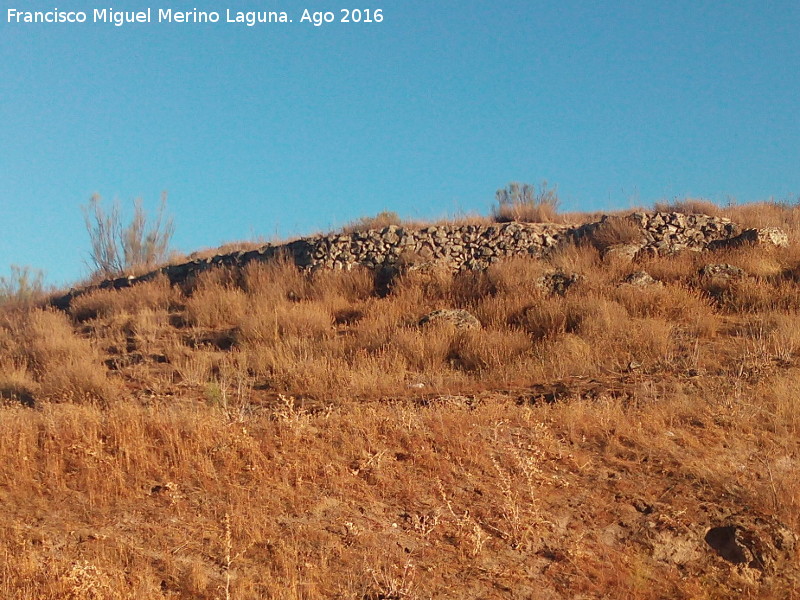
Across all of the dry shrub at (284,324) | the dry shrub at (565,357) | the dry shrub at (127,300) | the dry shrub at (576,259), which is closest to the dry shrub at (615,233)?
the dry shrub at (576,259)

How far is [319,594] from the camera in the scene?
414cm

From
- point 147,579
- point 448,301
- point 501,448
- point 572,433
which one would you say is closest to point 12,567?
point 147,579

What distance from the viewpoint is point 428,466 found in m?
5.75

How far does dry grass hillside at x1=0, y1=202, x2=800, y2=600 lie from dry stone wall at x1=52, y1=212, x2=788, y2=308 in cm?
447

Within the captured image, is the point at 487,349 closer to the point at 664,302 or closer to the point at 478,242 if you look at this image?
the point at 664,302

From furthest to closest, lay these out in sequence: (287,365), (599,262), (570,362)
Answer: (599,262) → (287,365) → (570,362)

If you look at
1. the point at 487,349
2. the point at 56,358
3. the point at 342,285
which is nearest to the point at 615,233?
the point at 342,285

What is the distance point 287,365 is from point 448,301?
4.75m

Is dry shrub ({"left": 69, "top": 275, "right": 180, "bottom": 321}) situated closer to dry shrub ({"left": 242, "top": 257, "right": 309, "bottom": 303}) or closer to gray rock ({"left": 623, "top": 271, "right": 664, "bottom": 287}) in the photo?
dry shrub ({"left": 242, "top": 257, "right": 309, "bottom": 303})

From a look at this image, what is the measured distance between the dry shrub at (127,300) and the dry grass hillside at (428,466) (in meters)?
4.90

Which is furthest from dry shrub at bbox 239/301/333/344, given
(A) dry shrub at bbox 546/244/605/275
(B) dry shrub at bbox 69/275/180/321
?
(A) dry shrub at bbox 546/244/605/275

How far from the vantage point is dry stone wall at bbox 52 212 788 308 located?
50.7ft

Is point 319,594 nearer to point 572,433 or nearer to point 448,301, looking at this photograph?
point 572,433

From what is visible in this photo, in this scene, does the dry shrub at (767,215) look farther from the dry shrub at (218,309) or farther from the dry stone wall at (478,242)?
the dry shrub at (218,309)
